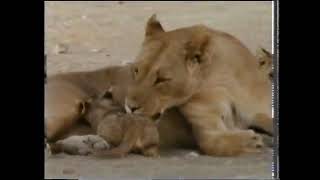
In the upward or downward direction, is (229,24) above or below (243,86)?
above

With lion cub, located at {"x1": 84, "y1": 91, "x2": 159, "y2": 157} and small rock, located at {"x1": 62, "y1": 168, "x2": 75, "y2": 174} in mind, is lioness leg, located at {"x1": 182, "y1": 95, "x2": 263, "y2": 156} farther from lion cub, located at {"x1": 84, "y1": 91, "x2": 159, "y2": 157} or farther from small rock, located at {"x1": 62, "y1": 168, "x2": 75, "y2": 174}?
small rock, located at {"x1": 62, "y1": 168, "x2": 75, "y2": 174}

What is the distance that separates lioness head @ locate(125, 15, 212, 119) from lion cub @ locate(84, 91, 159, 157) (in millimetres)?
29

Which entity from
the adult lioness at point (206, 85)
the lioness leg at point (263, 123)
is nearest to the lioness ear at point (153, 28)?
the adult lioness at point (206, 85)

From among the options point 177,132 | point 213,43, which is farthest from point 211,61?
point 177,132

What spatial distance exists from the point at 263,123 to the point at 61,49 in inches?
22.0

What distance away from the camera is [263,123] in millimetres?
2035

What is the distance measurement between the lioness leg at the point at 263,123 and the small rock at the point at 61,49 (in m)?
0.52

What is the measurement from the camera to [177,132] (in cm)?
205

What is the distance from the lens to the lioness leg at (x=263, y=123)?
202 centimetres

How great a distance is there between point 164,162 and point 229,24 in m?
0.41

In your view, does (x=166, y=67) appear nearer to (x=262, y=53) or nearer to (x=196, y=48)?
(x=196, y=48)

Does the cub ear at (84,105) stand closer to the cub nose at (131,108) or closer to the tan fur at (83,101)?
the tan fur at (83,101)
